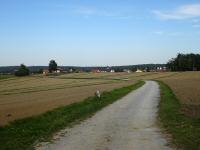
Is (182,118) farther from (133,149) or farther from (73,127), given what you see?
(133,149)

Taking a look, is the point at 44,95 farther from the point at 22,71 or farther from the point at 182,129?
the point at 22,71

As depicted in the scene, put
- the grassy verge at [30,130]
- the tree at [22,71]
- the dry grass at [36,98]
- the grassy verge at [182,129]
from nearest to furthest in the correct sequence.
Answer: the grassy verge at [182,129] → the grassy verge at [30,130] → the dry grass at [36,98] → the tree at [22,71]

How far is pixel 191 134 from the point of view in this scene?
15516mm

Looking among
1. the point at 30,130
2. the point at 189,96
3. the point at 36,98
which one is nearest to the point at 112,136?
the point at 30,130

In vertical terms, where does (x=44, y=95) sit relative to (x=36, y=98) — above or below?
below

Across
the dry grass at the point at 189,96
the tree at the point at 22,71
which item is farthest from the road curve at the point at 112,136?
the tree at the point at 22,71

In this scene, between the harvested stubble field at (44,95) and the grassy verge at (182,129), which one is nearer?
the grassy verge at (182,129)

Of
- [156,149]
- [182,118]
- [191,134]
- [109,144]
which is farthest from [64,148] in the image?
[182,118]

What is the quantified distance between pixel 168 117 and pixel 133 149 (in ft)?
31.5

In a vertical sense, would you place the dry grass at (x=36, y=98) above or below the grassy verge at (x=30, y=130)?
below

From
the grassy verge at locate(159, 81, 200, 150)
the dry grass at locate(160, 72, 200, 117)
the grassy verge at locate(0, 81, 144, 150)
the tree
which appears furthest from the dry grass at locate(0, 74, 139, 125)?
the tree

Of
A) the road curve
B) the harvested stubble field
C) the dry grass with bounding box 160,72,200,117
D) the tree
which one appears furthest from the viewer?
the tree

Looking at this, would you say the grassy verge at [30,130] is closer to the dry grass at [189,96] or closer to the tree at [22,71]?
the dry grass at [189,96]

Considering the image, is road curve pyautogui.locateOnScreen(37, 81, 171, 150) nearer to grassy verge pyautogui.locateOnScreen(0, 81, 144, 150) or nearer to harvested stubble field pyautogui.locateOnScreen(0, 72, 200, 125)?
grassy verge pyautogui.locateOnScreen(0, 81, 144, 150)
